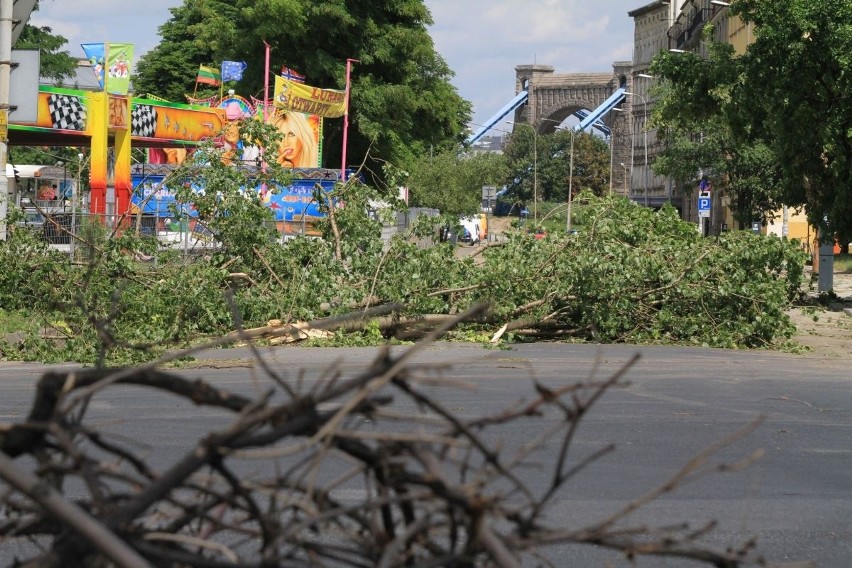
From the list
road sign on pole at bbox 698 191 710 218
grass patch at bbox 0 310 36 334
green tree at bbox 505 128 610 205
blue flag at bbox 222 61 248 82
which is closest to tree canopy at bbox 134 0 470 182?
blue flag at bbox 222 61 248 82

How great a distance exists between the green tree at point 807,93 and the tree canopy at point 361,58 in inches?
937

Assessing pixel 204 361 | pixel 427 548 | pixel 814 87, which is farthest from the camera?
pixel 814 87

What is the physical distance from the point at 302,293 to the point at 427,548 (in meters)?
13.2

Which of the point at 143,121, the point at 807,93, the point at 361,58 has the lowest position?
the point at 807,93

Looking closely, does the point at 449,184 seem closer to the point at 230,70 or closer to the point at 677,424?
the point at 230,70

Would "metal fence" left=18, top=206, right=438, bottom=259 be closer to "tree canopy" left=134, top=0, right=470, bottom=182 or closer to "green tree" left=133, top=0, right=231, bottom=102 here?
"tree canopy" left=134, top=0, right=470, bottom=182

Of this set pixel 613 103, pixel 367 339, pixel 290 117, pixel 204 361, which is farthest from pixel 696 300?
pixel 613 103

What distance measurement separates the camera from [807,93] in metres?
22.4

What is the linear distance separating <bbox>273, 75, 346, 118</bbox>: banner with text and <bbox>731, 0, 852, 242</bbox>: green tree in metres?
16.9

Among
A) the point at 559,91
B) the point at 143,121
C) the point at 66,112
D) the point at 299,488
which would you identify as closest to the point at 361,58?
the point at 143,121

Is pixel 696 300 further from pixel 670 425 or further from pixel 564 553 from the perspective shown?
pixel 564 553

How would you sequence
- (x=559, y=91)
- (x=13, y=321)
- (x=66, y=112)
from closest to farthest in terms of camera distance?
(x=13, y=321) → (x=66, y=112) → (x=559, y=91)

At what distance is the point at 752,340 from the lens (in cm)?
1630

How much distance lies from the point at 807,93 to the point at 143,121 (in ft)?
60.5
